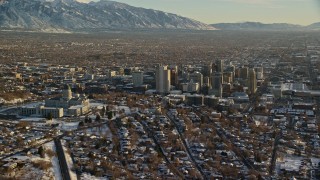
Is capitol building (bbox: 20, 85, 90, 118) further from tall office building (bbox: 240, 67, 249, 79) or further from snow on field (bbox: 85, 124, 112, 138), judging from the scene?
tall office building (bbox: 240, 67, 249, 79)

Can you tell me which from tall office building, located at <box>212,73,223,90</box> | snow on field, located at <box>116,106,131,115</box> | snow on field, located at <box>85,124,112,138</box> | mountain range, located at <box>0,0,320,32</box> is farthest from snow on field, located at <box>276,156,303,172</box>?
mountain range, located at <box>0,0,320,32</box>

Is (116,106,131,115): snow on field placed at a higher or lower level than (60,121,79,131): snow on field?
higher

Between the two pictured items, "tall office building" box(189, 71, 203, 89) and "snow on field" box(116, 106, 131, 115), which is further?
"tall office building" box(189, 71, 203, 89)

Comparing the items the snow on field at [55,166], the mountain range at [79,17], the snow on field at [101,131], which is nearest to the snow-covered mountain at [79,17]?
the mountain range at [79,17]

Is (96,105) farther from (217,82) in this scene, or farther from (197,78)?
(197,78)

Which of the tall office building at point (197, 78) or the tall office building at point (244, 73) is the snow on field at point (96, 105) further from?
the tall office building at point (244, 73)

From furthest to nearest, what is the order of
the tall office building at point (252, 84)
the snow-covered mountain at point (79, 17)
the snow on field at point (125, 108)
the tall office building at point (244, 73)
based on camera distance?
the snow-covered mountain at point (79, 17) < the tall office building at point (244, 73) < the tall office building at point (252, 84) < the snow on field at point (125, 108)

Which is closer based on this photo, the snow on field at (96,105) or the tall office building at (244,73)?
the snow on field at (96,105)

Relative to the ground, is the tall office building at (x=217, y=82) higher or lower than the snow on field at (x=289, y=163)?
higher
